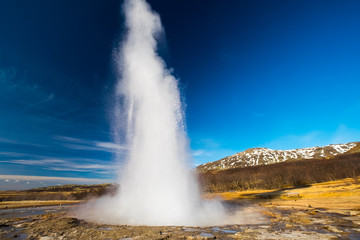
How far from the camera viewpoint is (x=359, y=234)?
369 inches

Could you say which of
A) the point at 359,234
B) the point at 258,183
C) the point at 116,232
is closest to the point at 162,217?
the point at 116,232

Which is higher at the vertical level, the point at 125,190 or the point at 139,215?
the point at 125,190

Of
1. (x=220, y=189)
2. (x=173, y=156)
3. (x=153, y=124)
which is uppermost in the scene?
(x=153, y=124)

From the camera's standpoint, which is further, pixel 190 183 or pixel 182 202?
pixel 190 183

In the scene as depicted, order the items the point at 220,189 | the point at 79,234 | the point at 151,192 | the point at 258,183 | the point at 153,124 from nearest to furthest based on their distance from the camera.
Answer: the point at 79,234 → the point at 151,192 → the point at 153,124 → the point at 258,183 → the point at 220,189

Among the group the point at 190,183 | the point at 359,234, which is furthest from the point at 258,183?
the point at 359,234

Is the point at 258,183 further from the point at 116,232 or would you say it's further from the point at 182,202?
the point at 116,232

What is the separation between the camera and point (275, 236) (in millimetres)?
9180

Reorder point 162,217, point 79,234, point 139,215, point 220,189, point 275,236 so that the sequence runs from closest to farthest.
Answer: point 275,236 < point 79,234 < point 162,217 < point 139,215 < point 220,189

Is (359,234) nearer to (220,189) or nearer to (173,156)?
(173,156)

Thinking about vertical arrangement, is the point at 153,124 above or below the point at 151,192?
above

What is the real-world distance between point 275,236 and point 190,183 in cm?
1028

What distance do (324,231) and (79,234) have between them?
13.5 m

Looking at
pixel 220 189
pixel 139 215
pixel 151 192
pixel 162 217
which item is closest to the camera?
pixel 162 217
